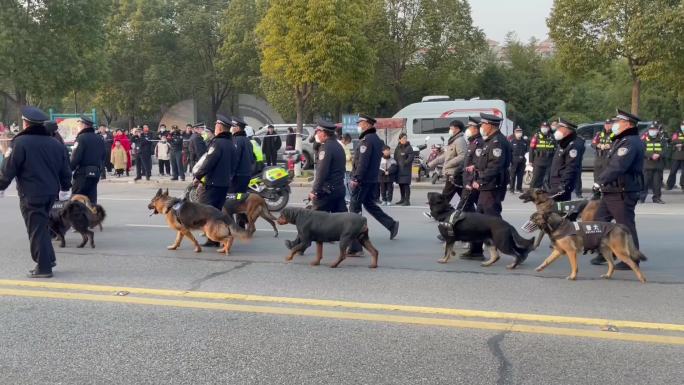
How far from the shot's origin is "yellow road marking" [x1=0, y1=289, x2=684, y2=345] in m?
5.31

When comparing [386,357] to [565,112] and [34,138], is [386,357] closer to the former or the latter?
[34,138]

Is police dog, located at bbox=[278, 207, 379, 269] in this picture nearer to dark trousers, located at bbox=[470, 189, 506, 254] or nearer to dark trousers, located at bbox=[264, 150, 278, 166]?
dark trousers, located at bbox=[470, 189, 506, 254]

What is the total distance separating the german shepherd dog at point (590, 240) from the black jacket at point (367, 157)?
8.63ft

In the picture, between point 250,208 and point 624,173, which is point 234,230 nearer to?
point 250,208

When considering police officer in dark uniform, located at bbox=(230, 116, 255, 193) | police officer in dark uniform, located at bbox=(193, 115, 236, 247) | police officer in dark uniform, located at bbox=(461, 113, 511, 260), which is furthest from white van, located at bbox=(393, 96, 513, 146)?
police officer in dark uniform, located at bbox=(461, 113, 511, 260)

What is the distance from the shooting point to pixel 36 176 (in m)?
7.14

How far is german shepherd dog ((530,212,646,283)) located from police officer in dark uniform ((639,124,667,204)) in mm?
8157


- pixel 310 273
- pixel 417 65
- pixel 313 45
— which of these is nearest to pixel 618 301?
pixel 310 273

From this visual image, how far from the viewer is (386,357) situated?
4.85m

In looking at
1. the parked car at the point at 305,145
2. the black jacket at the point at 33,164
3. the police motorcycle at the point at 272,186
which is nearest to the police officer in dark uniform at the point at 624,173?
the black jacket at the point at 33,164

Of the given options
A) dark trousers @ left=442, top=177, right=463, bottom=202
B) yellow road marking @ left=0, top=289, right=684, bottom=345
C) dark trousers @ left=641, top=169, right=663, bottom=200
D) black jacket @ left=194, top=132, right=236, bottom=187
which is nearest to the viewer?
yellow road marking @ left=0, top=289, right=684, bottom=345

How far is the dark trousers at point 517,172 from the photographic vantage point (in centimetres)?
1725

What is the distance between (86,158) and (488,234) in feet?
20.0

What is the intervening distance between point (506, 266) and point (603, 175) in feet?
5.09
